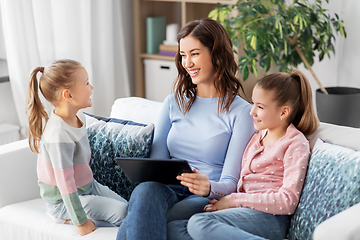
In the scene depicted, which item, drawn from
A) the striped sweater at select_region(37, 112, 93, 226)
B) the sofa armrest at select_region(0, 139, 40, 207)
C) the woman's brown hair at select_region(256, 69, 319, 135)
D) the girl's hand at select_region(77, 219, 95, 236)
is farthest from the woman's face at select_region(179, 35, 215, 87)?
the sofa armrest at select_region(0, 139, 40, 207)

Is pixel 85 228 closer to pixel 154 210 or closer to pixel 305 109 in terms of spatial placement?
pixel 154 210

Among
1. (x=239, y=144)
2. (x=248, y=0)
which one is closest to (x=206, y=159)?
(x=239, y=144)

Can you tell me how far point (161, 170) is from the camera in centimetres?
135

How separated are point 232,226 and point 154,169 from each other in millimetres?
297

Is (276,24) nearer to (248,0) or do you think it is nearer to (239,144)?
(248,0)

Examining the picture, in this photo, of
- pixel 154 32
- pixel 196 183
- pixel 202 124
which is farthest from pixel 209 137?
pixel 154 32

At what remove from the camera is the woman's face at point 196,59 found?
59.7 inches

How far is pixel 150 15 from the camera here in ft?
11.4

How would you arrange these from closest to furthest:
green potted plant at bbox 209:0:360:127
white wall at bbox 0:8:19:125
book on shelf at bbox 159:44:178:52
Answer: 1. green potted plant at bbox 209:0:360:127
2. white wall at bbox 0:8:19:125
3. book on shelf at bbox 159:44:178:52

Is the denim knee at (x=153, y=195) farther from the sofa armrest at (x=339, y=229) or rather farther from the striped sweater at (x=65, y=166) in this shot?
the sofa armrest at (x=339, y=229)

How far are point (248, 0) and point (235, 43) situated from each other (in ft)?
0.90

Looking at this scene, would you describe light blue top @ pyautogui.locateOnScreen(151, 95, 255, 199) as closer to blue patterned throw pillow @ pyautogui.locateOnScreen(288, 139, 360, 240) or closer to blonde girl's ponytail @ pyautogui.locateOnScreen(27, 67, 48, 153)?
blue patterned throw pillow @ pyautogui.locateOnScreen(288, 139, 360, 240)

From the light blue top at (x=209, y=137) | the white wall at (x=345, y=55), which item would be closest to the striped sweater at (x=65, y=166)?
the light blue top at (x=209, y=137)

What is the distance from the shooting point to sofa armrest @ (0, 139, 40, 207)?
1.63 metres
